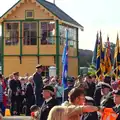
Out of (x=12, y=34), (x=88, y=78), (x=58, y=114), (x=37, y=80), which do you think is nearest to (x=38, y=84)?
(x=37, y=80)

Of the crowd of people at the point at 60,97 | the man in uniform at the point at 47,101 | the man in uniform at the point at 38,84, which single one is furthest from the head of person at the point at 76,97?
the man in uniform at the point at 38,84

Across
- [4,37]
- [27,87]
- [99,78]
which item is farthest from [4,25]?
[27,87]

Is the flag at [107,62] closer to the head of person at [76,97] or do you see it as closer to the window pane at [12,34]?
the window pane at [12,34]

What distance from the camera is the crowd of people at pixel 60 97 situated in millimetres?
7251

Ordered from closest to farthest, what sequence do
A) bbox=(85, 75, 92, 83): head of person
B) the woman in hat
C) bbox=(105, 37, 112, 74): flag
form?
the woman in hat, bbox=(85, 75, 92, 83): head of person, bbox=(105, 37, 112, 74): flag

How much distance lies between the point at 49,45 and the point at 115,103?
28.0 meters

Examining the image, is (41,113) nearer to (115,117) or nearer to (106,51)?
(115,117)

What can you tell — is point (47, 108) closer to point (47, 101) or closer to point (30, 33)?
point (47, 101)

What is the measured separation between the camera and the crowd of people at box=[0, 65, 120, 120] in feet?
23.8

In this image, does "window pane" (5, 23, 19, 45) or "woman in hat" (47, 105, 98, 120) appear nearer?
"woman in hat" (47, 105, 98, 120)

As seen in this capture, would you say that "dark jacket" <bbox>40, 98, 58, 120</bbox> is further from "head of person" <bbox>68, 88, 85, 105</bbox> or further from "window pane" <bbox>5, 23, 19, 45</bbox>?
"window pane" <bbox>5, 23, 19, 45</bbox>

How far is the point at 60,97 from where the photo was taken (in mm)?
20875

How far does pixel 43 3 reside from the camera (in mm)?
37969

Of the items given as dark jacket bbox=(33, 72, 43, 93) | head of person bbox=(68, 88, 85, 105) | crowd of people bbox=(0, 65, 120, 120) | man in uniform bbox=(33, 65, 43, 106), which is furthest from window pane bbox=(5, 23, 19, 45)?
head of person bbox=(68, 88, 85, 105)
